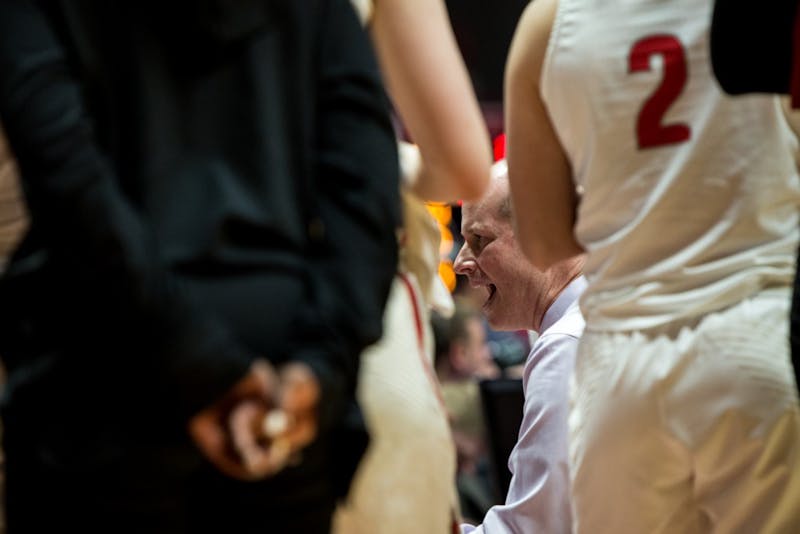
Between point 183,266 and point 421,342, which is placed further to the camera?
point 421,342

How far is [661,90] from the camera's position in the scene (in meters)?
2.15

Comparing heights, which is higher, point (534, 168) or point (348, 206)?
point (348, 206)

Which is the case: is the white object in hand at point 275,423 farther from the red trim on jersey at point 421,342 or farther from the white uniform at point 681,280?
the white uniform at point 681,280

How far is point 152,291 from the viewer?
4.26ft

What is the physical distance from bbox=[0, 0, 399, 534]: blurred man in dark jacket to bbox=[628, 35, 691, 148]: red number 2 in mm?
804

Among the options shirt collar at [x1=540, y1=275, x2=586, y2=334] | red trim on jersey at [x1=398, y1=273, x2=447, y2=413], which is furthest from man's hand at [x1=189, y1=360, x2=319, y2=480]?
shirt collar at [x1=540, y1=275, x2=586, y2=334]

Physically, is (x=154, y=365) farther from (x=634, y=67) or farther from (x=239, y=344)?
(x=634, y=67)

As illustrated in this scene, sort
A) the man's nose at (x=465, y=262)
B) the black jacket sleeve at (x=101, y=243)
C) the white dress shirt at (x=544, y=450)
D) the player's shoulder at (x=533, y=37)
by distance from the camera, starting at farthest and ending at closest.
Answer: the man's nose at (x=465, y=262)
the white dress shirt at (x=544, y=450)
the player's shoulder at (x=533, y=37)
the black jacket sleeve at (x=101, y=243)

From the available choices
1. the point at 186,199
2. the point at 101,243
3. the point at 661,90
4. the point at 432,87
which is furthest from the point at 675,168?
the point at 101,243

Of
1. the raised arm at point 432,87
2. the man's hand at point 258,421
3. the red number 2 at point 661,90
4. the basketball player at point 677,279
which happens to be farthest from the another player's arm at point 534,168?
the man's hand at point 258,421

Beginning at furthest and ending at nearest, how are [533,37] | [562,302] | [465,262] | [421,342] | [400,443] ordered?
1. [465,262]
2. [562,302]
3. [533,37]
4. [421,342]
5. [400,443]

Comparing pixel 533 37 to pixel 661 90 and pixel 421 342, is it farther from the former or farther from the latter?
pixel 421 342

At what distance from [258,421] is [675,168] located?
1064 millimetres

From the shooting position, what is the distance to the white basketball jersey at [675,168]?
2129mm
